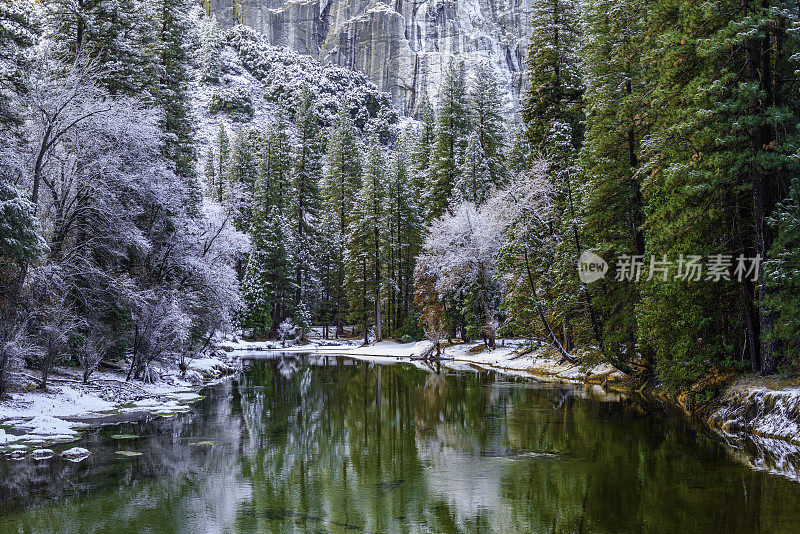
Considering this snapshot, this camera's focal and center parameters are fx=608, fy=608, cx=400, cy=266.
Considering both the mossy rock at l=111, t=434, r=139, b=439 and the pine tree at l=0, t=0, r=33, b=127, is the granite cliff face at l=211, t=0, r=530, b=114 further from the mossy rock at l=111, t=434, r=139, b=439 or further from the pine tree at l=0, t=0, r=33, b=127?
the mossy rock at l=111, t=434, r=139, b=439

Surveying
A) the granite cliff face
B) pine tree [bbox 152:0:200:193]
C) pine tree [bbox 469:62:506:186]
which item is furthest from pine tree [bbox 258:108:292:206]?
the granite cliff face

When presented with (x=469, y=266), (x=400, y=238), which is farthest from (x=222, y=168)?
(x=469, y=266)

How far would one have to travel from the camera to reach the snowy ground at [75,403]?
11438mm

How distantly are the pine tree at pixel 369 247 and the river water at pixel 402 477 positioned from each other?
31.7m

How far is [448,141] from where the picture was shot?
45.5 metres

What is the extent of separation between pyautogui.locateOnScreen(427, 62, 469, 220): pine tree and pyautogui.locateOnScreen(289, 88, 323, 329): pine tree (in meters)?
15.1

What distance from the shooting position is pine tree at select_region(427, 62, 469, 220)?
44.1 metres

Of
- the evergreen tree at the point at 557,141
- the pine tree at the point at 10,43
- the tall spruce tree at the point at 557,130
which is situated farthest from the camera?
the tall spruce tree at the point at 557,130

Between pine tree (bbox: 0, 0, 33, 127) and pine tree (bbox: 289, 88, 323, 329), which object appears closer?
pine tree (bbox: 0, 0, 33, 127)

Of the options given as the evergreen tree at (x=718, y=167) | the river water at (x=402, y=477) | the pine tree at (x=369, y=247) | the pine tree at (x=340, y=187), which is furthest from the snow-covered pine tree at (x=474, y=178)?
the river water at (x=402, y=477)

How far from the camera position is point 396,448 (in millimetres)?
11438

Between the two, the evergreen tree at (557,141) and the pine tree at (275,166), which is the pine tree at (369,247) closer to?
the pine tree at (275,166)

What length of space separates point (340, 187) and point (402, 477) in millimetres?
48176

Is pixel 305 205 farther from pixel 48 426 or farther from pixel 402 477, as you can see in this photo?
pixel 402 477
